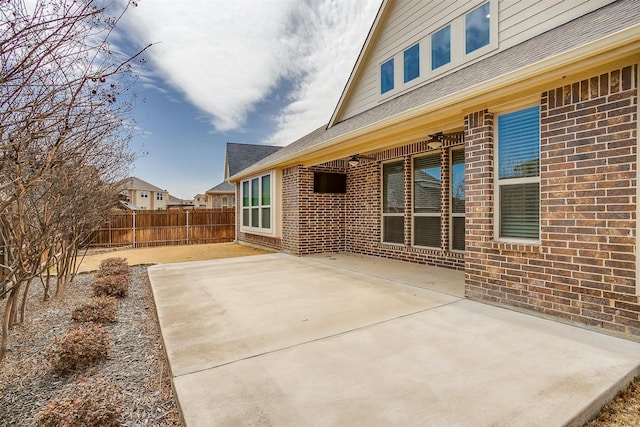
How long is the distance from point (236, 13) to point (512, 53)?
20.2 feet

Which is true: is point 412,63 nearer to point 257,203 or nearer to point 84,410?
point 257,203

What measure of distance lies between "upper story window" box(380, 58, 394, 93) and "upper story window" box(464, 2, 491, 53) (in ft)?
6.85

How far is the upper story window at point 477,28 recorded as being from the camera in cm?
586

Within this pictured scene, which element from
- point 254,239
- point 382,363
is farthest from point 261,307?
point 254,239

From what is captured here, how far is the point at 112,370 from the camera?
280cm

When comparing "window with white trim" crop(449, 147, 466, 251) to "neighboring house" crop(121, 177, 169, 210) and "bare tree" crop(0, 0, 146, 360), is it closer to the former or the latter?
"bare tree" crop(0, 0, 146, 360)

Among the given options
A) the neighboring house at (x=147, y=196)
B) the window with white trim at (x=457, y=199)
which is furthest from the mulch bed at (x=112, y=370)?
the neighboring house at (x=147, y=196)

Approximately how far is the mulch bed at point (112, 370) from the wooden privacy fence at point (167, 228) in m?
9.85

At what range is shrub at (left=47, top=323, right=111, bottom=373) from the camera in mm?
2756

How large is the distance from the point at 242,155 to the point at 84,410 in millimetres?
21700

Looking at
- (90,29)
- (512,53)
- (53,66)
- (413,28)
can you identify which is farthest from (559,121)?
(413,28)

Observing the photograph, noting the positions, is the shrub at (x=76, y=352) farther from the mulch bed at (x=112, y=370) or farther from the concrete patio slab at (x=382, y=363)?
the concrete patio slab at (x=382, y=363)

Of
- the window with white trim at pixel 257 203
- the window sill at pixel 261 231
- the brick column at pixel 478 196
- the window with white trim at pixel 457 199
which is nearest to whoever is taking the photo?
the brick column at pixel 478 196

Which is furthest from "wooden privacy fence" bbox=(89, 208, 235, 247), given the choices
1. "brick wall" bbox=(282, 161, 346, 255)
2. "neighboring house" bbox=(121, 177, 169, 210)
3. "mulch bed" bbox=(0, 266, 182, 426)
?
"neighboring house" bbox=(121, 177, 169, 210)
